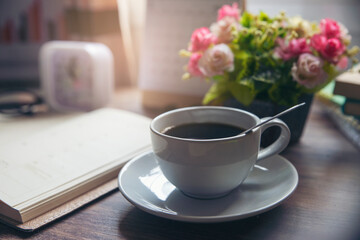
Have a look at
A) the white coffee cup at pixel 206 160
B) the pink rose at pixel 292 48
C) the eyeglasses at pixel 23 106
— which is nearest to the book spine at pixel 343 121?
the pink rose at pixel 292 48

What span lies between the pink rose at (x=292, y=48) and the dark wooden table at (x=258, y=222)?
0.70ft

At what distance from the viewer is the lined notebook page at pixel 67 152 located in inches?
19.2

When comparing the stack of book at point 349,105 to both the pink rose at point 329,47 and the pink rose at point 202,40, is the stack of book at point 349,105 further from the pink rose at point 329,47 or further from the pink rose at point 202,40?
the pink rose at point 202,40

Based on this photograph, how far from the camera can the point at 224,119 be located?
1.72 feet

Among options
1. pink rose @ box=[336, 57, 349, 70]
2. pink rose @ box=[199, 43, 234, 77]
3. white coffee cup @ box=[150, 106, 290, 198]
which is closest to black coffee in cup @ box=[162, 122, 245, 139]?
white coffee cup @ box=[150, 106, 290, 198]

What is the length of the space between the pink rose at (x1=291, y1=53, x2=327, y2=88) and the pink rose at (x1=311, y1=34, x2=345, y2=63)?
0.02m

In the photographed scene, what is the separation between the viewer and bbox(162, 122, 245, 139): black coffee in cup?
497 millimetres

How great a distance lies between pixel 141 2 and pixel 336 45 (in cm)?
74

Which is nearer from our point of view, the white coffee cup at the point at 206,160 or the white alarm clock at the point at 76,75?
the white coffee cup at the point at 206,160

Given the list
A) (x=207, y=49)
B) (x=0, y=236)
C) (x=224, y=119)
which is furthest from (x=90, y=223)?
(x=207, y=49)

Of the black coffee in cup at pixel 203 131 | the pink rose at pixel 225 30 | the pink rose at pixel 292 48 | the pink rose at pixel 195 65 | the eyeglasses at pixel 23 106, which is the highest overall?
the pink rose at pixel 225 30

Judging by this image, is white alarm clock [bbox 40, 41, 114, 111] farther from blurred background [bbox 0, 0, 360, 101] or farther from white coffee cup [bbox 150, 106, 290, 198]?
white coffee cup [bbox 150, 106, 290, 198]

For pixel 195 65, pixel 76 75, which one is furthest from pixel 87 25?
pixel 195 65

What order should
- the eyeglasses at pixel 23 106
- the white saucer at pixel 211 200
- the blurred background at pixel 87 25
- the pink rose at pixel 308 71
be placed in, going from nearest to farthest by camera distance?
1. the white saucer at pixel 211 200
2. the pink rose at pixel 308 71
3. the eyeglasses at pixel 23 106
4. the blurred background at pixel 87 25
